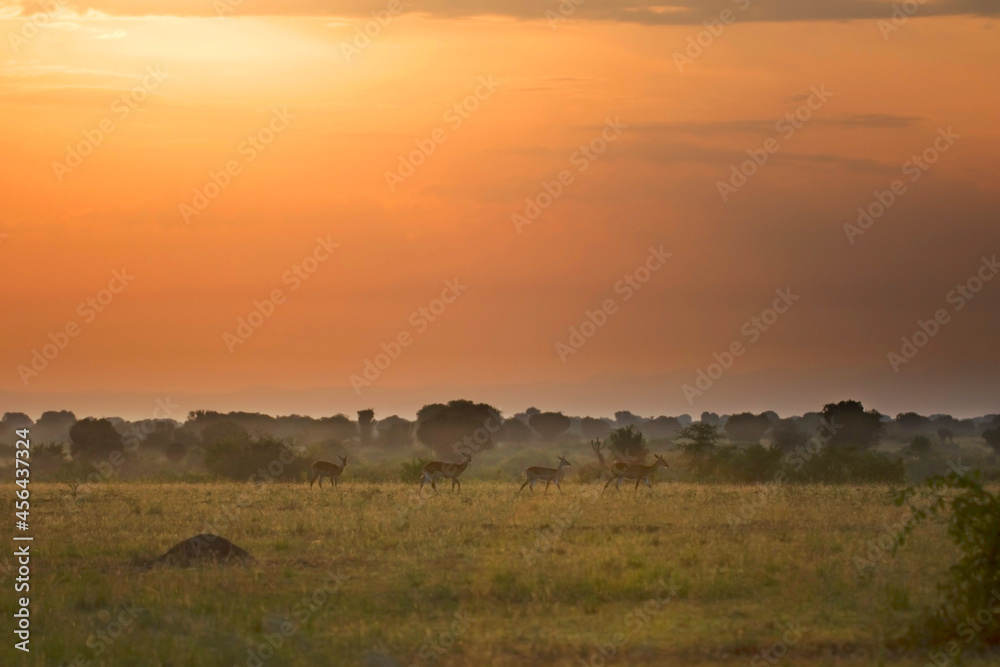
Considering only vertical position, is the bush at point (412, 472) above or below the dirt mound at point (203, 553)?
above

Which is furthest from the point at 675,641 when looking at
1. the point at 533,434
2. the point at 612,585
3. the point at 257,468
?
the point at 533,434

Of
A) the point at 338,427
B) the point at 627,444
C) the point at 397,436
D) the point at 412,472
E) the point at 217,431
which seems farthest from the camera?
the point at 338,427

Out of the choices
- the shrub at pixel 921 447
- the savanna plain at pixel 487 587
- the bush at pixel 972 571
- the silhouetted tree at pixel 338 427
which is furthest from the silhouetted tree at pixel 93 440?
the bush at pixel 972 571

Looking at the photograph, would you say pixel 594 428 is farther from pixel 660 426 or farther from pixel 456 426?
pixel 456 426

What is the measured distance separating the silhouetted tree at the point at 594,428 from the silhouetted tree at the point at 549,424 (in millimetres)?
8040

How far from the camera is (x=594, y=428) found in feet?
404

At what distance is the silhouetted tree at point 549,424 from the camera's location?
10294 cm

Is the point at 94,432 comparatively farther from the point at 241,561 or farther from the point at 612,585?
the point at 612,585

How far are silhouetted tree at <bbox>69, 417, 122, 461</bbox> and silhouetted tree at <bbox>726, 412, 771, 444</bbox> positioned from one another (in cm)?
5404

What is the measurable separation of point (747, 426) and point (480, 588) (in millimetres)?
89556

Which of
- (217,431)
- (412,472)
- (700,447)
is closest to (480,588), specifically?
(412,472)

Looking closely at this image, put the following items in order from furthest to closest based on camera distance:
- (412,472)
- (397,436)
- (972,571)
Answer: (397,436) < (412,472) < (972,571)

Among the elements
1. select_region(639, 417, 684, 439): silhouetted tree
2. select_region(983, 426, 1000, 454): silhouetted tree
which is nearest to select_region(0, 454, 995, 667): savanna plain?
select_region(983, 426, 1000, 454): silhouetted tree

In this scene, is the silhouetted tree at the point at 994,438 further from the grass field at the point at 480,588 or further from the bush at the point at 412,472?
the grass field at the point at 480,588
